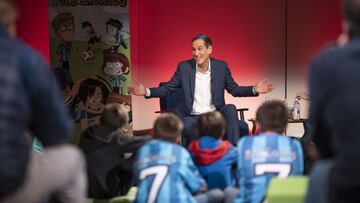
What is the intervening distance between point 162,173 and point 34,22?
474cm

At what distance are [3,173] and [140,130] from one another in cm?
553

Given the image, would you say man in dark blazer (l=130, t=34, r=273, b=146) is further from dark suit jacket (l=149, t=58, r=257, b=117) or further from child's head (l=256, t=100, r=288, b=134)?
child's head (l=256, t=100, r=288, b=134)

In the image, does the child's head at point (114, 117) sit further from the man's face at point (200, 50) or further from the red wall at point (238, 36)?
the red wall at point (238, 36)

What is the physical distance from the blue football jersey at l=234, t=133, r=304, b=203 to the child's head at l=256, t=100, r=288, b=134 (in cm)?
10

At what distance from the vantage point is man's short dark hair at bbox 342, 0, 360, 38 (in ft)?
7.12

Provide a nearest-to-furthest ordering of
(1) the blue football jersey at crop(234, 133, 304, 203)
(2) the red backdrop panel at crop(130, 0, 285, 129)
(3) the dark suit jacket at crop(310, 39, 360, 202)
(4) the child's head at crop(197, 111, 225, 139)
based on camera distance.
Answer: (3) the dark suit jacket at crop(310, 39, 360, 202) → (1) the blue football jersey at crop(234, 133, 304, 203) → (4) the child's head at crop(197, 111, 225, 139) → (2) the red backdrop panel at crop(130, 0, 285, 129)

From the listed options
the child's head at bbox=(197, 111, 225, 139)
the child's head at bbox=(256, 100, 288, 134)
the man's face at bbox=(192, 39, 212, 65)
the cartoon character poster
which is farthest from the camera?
the cartoon character poster

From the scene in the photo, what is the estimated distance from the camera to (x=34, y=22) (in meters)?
7.46

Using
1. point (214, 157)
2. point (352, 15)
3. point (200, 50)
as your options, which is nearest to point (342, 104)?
point (352, 15)

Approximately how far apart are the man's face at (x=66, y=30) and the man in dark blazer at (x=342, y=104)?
4.93 meters

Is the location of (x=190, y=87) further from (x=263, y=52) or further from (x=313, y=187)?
(x=313, y=187)

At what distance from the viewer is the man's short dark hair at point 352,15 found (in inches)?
85.4

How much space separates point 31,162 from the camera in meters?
2.26

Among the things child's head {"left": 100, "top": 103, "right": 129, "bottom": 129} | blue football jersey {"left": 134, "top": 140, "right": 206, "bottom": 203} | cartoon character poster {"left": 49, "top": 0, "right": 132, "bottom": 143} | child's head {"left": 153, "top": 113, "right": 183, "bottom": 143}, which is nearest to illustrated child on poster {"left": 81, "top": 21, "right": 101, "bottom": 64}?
cartoon character poster {"left": 49, "top": 0, "right": 132, "bottom": 143}
